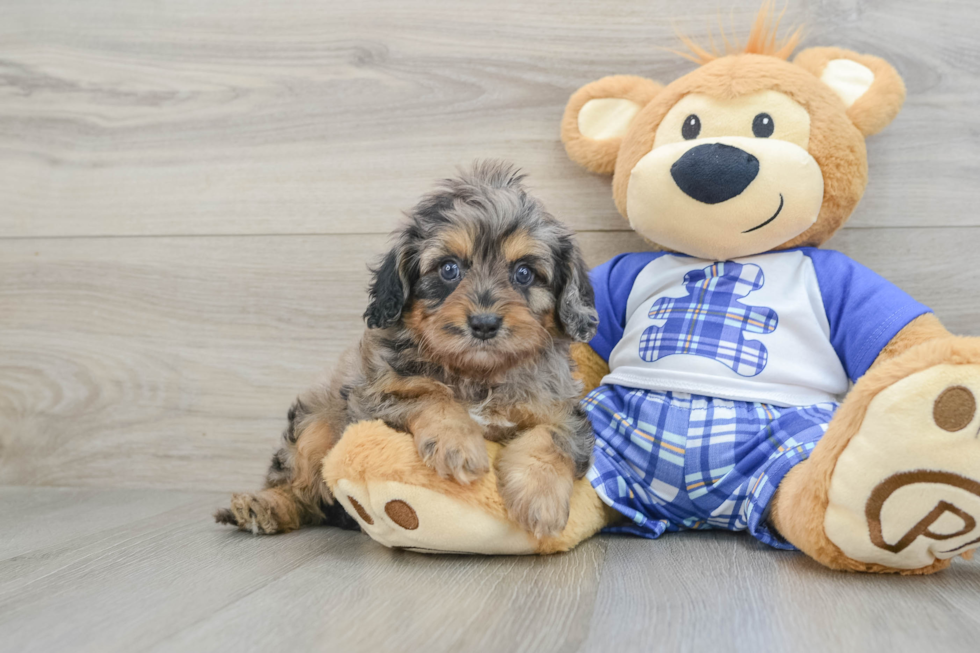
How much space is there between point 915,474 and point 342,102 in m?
2.09

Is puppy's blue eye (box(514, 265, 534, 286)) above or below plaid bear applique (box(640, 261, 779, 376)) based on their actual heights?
above

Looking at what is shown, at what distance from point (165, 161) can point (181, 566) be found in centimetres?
161

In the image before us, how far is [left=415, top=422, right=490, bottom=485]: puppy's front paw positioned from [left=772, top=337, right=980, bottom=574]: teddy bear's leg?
0.70m

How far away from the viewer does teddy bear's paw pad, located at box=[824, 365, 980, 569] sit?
1.34 metres

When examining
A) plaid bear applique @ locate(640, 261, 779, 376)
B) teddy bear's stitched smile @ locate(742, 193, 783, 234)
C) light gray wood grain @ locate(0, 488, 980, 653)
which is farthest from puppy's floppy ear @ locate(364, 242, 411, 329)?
teddy bear's stitched smile @ locate(742, 193, 783, 234)

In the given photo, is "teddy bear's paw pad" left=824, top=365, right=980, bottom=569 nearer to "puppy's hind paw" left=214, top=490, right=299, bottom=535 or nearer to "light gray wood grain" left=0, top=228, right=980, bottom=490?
"puppy's hind paw" left=214, top=490, right=299, bottom=535

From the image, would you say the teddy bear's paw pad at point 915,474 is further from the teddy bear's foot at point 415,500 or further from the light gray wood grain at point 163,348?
the light gray wood grain at point 163,348

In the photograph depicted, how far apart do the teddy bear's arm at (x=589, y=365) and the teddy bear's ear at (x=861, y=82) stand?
3.17 feet

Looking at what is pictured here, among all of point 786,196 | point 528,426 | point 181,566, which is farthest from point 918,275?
point 181,566

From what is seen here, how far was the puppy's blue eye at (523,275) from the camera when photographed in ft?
5.87

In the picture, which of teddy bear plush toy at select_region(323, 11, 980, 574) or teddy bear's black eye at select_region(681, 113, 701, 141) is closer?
teddy bear plush toy at select_region(323, 11, 980, 574)

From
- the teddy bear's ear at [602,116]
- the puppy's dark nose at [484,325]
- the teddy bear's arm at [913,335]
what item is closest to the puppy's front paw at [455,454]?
the puppy's dark nose at [484,325]

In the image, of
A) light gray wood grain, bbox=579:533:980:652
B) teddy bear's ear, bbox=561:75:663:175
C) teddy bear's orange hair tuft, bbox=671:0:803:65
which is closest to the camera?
light gray wood grain, bbox=579:533:980:652

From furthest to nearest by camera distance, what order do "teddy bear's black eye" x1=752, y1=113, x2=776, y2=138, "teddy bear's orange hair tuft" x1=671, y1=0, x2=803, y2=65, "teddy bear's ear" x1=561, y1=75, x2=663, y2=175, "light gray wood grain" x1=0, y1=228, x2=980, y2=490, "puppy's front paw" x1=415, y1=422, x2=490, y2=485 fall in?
"light gray wood grain" x1=0, y1=228, x2=980, y2=490, "teddy bear's ear" x1=561, y1=75, x2=663, y2=175, "teddy bear's orange hair tuft" x1=671, y1=0, x2=803, y2=65, "teddy bear's black eye" x1=752, y1=113, x2=776, y2=138, "puppy's front paw" x1=415, y1=422, x2=490, y2=485
